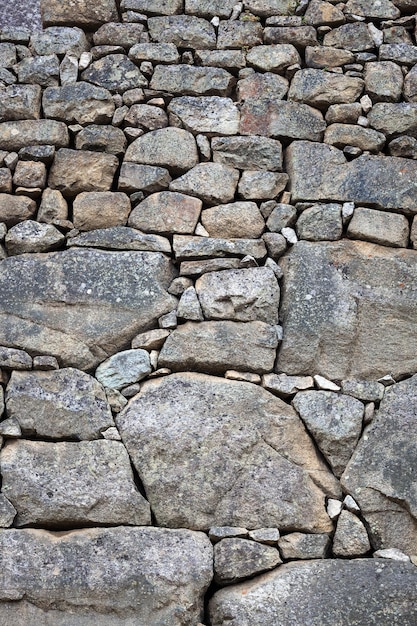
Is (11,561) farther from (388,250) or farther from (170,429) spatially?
(388,250)

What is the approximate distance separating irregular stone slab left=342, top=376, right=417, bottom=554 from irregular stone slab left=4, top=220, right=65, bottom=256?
1.68m

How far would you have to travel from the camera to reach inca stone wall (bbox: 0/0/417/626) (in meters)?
3.29

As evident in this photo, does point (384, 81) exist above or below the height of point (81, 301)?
above

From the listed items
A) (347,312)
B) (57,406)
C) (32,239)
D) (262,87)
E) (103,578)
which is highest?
(262,87)

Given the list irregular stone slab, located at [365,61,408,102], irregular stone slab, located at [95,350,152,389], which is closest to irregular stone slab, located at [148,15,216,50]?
irregular stone slab, located at [365,61,408,102]

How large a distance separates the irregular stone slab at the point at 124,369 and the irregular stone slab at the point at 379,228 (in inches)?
45.6

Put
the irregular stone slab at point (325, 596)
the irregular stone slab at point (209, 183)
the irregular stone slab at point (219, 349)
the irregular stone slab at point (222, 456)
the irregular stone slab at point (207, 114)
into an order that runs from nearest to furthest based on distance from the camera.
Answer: the irregular stone slab at point (325, 596) → the irregular stone slab at point (222, 456) → the irregular stone slab at point (219, 349) → the irregular stone slab at point (209, 183) → the irregular stone slab at point (207, 114)

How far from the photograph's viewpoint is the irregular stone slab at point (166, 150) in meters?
4.02

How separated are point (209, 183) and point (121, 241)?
1.71 ft

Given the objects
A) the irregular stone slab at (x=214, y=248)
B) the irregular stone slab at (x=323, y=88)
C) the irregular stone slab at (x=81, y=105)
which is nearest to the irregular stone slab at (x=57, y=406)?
the irregular stone slab at (x=214, y=248)

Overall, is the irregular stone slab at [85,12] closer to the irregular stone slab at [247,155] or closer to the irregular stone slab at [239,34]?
the irregular stone slab at [239,34]

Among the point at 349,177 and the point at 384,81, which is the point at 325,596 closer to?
the point at 349,177

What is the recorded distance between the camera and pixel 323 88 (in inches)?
166

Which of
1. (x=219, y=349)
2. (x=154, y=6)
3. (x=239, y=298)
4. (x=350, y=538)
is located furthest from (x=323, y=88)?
(x=350, y=538)
